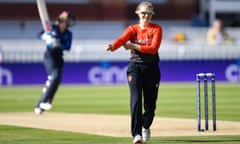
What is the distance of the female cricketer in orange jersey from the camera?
1368 cm

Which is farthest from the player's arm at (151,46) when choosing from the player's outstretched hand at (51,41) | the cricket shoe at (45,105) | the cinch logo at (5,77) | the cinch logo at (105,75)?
the cinch logo at (105,75)

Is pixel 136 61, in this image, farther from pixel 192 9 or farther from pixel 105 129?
pixel 192 9

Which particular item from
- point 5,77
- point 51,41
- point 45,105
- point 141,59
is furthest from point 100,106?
point 5,77

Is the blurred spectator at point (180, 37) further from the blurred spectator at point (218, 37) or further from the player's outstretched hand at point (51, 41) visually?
the player's outstretched hand at point (51, 41)

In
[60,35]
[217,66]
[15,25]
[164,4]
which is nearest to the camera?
[60,35]

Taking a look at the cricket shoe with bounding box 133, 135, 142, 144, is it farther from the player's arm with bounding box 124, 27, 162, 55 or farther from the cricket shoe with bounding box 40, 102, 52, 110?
the cricket shoe with bounding box 40, 102, 52, 110

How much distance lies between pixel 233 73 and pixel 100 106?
17.6 metres

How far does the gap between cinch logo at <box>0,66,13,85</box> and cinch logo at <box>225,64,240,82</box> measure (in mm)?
10340

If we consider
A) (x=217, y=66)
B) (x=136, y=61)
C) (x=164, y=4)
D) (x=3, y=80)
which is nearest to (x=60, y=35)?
(x=136, y=61)

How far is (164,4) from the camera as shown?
52.2 metres

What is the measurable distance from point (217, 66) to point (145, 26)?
27.7 metres

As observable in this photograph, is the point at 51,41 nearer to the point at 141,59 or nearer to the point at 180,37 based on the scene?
the point at 141,59

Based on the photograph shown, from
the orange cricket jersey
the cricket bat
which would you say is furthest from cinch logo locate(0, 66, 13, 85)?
the orange cricket jersey

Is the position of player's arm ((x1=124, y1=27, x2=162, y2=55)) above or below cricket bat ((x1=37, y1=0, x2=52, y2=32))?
below
